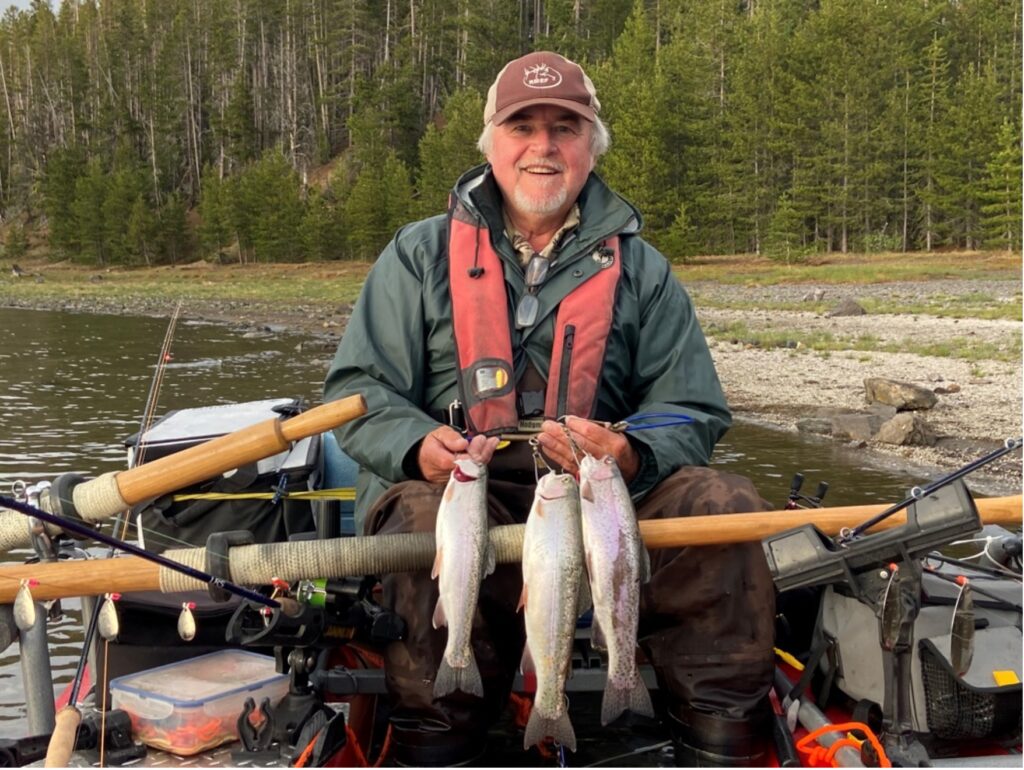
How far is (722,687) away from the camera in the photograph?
12.3ft

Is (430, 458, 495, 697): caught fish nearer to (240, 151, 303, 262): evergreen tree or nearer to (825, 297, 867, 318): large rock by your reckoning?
(825, 297, 867, 318): large rock

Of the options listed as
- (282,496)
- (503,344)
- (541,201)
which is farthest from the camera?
(282,496)

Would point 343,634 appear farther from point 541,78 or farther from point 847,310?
point 847,310

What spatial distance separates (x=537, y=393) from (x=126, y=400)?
15.2 metres

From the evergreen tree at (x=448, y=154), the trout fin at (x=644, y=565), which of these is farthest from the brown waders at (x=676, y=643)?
the evergreen tree at (x=448, y=154)

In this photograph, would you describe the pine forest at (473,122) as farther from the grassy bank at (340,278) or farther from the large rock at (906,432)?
the large rock at (906,432)

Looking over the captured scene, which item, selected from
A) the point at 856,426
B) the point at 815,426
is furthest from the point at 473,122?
the point at 856,426

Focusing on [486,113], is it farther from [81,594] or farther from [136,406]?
[136,406]

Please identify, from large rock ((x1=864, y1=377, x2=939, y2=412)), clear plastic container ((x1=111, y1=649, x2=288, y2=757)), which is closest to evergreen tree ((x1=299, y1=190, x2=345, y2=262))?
large rock ((x1=864, y1=377, x2=939, y2=412))

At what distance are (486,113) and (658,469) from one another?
1.82 metres

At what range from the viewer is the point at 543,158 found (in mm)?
4586

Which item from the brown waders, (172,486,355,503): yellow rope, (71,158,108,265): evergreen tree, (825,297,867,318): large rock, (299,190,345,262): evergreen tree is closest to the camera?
the brown waders

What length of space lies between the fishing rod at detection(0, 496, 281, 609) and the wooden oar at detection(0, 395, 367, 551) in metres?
0.15

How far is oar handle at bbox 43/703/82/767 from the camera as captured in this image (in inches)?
135
